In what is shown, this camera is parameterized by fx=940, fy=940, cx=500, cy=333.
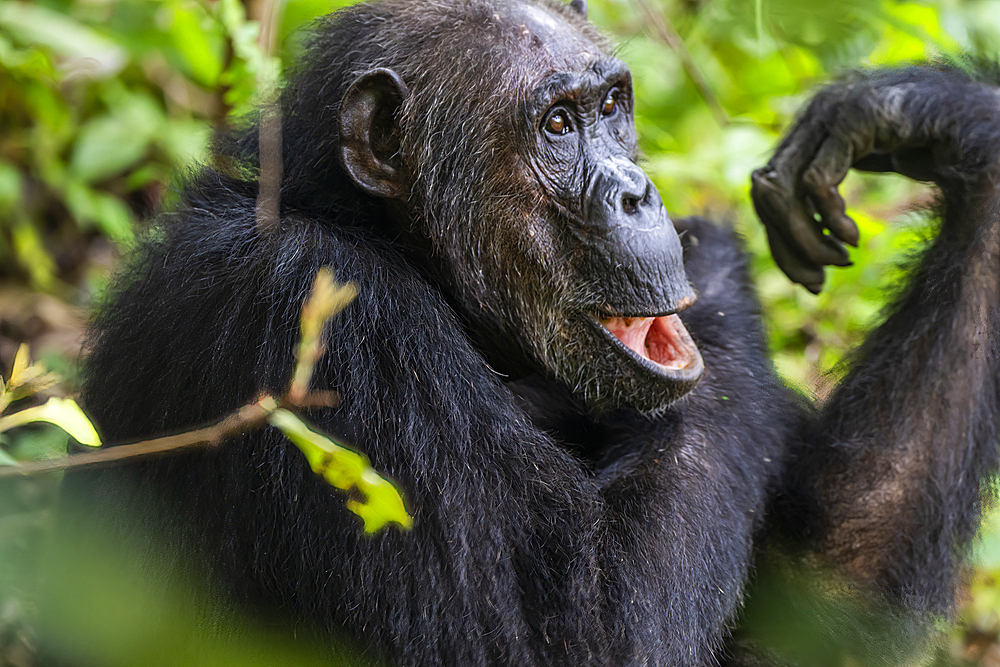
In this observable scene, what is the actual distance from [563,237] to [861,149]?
1392 millimetres

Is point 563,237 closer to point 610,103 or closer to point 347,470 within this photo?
point 610,103

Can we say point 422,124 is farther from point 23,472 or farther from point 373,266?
point 23,472

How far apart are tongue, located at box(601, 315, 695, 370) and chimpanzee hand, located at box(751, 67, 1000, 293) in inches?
30.2

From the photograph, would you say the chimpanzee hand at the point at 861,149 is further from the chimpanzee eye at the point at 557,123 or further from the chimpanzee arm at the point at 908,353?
the chimpanzee eye at the point at 557,123

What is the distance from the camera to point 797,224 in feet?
12.7

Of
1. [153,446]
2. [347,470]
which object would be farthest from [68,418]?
[347,470]

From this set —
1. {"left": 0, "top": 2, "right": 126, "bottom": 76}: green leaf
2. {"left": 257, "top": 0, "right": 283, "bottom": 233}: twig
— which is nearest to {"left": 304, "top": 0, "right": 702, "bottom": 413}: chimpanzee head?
{"left": 257, "top": 0, "right": 283, "bottom": 233}: twig

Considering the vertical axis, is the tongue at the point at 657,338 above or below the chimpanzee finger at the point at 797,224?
below

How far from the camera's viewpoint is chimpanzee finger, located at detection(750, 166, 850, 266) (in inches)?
152

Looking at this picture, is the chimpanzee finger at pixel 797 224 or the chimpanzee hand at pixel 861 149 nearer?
the chimpanzee hand at pixel 861 149

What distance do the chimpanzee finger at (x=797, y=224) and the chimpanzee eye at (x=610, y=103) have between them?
784 mm

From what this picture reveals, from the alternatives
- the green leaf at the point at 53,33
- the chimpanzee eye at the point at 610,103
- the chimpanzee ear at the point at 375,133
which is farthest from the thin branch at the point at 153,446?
the green leaf at the point at 53,33

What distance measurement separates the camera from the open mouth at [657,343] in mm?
3242

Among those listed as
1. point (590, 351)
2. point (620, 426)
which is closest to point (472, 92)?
point (590, 351)
